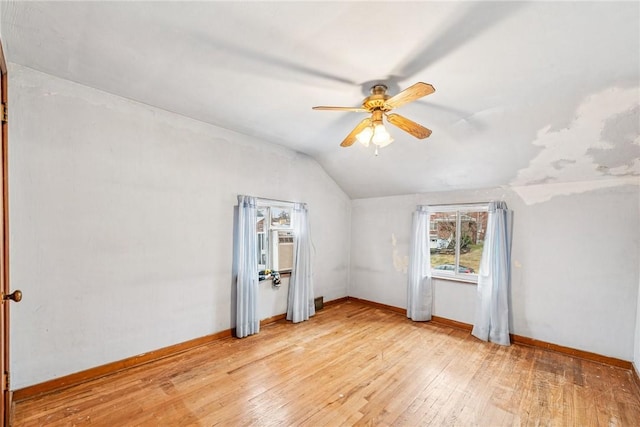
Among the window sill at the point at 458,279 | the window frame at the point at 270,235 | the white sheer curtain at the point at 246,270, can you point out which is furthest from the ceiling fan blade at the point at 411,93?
the window sill at the point at 458,279

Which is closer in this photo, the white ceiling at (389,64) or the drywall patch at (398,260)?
the white ceiling at (389,64)

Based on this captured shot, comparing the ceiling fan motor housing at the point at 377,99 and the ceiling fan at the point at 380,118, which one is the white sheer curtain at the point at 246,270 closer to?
the ceiling fan at the point at 380,118

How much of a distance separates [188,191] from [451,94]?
2865mm

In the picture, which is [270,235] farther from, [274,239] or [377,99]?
[377,99]

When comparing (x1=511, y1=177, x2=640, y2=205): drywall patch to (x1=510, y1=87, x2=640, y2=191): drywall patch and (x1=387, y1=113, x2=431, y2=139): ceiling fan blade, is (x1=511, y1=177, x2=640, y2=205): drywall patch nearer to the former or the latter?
(x1=510, y1=87, x2=640, y2=191): drywall patch

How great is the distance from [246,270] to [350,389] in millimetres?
1799

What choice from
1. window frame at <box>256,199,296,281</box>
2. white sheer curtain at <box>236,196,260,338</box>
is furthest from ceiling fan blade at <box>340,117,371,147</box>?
window frame at <box>256,199,296,281</box>

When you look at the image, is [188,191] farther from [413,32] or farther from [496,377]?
[496,377]

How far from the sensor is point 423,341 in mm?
3502

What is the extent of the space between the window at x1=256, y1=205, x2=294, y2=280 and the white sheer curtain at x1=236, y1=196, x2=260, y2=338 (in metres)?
0.38

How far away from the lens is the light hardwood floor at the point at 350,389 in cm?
206

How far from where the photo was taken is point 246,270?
3.46 meters

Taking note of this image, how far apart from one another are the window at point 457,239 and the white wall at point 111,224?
3007mm

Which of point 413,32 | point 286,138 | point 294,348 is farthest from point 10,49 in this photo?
point 294,348
